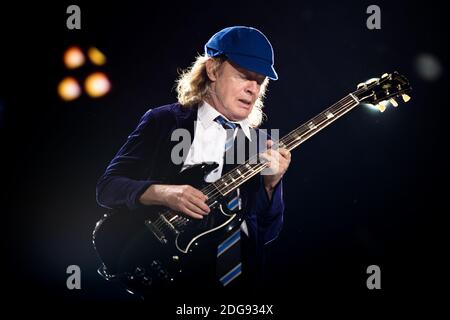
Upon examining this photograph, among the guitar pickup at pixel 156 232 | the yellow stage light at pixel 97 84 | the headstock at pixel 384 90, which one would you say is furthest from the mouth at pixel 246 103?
the yellow stage light at pixel 97 84

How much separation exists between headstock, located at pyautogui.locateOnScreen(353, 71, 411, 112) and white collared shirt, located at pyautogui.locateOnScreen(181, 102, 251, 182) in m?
0.58

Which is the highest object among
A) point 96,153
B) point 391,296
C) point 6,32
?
point 6,32

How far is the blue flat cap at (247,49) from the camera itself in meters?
1.97

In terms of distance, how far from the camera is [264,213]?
6.67 ft

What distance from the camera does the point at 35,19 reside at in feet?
8.43

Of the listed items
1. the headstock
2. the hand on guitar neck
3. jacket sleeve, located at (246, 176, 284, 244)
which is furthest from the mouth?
the headstock

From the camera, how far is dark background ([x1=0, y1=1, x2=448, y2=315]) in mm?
2555

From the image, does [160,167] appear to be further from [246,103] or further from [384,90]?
[384,90]

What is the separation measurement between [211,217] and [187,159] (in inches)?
12.3

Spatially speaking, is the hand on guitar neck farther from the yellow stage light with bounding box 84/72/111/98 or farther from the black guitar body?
the yellow stage light with bounding box 84/72/111/98

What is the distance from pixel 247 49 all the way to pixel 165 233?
91 centimetres

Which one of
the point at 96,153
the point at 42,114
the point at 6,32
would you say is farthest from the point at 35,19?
the point at 96,153

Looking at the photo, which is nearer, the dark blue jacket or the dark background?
the dark blue jacket
